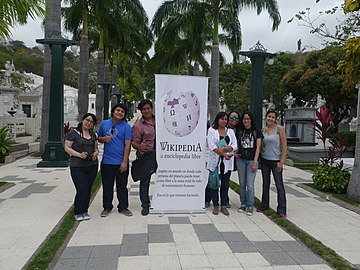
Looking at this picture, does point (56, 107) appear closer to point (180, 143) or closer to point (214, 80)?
point (180, 143)

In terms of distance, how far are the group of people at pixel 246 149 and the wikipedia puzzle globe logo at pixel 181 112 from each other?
344 millimetres

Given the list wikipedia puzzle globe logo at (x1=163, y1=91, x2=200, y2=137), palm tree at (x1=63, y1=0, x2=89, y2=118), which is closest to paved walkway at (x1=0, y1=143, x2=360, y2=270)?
wikipedia puzzle globe logo at (x1=163, y1=91, x2=200, y2=137)

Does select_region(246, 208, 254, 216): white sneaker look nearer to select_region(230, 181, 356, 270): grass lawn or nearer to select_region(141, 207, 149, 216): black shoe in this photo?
select_region(230, 181, 356, 270): grass lawn

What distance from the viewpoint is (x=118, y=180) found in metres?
5.54

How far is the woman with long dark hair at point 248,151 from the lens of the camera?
5605 millimetres

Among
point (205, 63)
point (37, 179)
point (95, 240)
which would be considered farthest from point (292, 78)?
point (95, 240)

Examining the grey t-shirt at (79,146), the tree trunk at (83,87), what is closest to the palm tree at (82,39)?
the tree trunk at (83,87)

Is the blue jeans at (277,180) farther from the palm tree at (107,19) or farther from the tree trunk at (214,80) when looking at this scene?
the palm tree at (107,19)

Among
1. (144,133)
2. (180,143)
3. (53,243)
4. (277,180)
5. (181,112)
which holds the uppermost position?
(181,112)

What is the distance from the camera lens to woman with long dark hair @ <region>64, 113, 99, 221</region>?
200 inches

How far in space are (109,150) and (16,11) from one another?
3161 millimetres

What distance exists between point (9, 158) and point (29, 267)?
29.5 feet

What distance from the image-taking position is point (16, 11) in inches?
245

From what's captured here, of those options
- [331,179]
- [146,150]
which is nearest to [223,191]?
[146,150]
